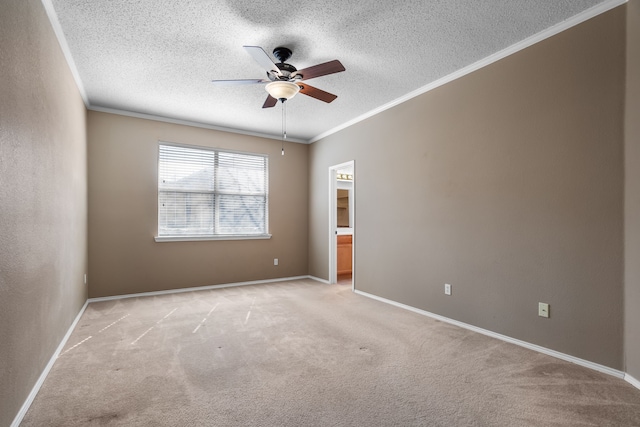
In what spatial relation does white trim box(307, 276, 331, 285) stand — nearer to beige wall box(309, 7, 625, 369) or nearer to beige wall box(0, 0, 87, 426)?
beige wall box(309, 7, 625, 369)

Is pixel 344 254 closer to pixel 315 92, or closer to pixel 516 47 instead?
pixel 315 92

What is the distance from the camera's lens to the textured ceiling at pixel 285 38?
7.73 ft

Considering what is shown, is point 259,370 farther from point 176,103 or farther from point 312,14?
point 176,103

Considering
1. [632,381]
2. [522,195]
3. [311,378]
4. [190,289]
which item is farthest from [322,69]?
[190,289]

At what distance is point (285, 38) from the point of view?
8.95 feet

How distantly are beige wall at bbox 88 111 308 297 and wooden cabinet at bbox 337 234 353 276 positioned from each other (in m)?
1.36

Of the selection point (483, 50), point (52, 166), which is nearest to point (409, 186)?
point (483, 50)

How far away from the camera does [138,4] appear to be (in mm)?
2316

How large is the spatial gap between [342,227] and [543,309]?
179 inches

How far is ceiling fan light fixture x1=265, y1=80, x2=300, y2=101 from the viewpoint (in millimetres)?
2869

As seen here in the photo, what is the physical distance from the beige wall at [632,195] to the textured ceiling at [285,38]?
1.31 feet

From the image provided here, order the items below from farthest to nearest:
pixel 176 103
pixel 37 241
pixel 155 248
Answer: pixel 155 248 < pixel 176 103 < pixel 37 241

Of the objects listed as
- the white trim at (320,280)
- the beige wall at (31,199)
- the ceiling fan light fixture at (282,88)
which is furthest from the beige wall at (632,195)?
the white trim at (320,280)

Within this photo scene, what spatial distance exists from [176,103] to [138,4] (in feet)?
6.64
